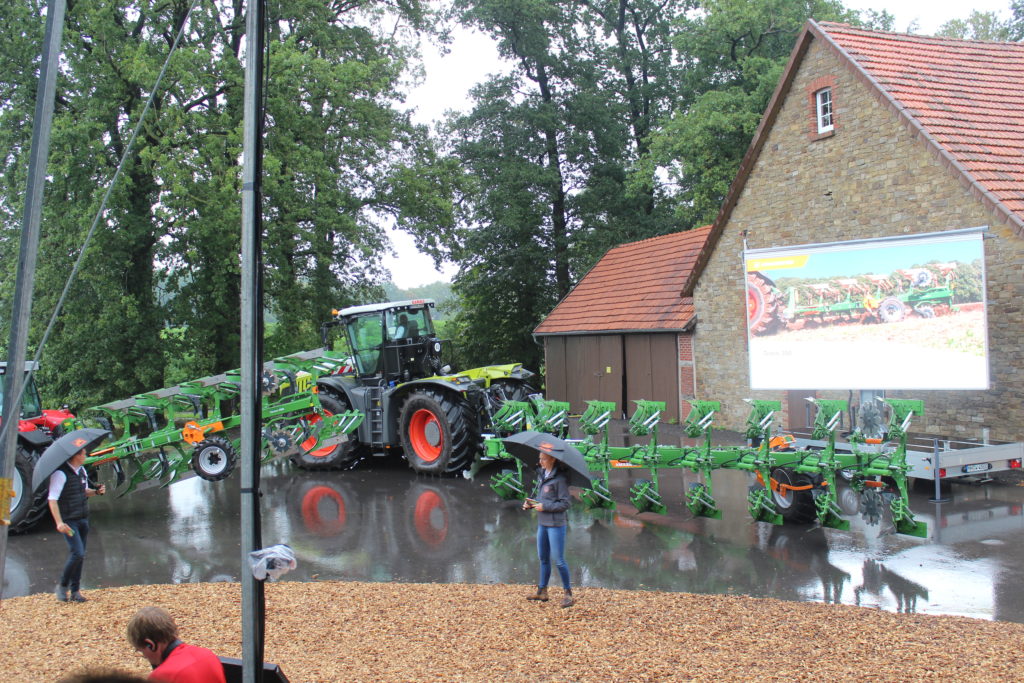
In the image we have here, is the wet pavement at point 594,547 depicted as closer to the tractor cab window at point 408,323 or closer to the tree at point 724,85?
the tractor cab window at point 408,323

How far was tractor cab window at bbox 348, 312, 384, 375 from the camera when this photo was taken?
13242mm

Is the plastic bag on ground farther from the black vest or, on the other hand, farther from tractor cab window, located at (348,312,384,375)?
tractor cab window, located at (348,312,384,375)

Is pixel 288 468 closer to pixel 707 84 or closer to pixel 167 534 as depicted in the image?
pixel 167 534

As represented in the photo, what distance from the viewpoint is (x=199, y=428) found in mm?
10445

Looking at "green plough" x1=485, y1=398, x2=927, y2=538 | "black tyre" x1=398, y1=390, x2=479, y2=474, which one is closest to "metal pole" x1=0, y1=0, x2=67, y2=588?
"green plough" x1=485, y1=398, x2=927, y2=538

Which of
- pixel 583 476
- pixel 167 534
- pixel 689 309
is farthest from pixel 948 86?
pixel 167 534

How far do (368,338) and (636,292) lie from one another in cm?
916

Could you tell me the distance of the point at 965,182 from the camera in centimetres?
1222

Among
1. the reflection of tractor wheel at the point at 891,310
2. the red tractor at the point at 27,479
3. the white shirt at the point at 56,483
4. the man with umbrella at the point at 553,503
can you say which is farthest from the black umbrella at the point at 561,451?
the reflection of tractor wheel at the point at 891,310

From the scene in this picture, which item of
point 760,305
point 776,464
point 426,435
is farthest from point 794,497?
point 760,305

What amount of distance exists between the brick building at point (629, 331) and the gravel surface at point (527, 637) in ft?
39.6

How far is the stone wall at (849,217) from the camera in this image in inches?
474

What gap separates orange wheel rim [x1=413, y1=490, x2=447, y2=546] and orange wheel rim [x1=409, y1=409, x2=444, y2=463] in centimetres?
136

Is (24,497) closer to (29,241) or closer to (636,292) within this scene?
(29,241)
